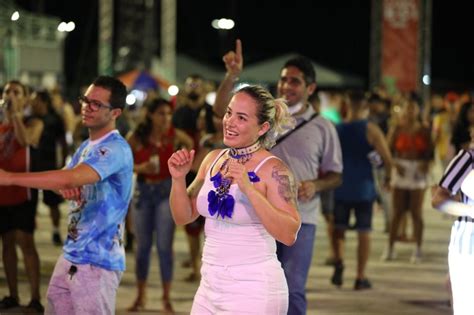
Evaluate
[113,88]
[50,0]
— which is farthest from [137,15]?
[50,0]

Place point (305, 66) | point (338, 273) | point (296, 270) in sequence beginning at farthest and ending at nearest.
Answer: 1. point (338, 273)
2. point (305, 66)
3. point (296, 270)

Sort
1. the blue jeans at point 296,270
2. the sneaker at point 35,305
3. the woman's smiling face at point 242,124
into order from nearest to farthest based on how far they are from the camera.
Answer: the woman's smiling face at point 242,124
the blue jeans at point 296,270
the sneaker at point 35,305

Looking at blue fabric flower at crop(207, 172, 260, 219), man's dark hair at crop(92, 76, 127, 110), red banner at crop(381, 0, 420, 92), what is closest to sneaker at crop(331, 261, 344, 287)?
man's dark hair at crop(92, 76, 127, 110)

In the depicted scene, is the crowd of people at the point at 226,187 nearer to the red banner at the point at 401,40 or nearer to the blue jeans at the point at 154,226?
the blue jeans at the point at 154,226

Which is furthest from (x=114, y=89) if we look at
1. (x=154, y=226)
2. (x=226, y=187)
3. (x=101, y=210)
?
(x=154, y=226)

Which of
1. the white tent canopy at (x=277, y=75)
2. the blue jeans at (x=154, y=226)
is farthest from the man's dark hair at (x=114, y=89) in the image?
the white tent canopy at (x=277, y=75)

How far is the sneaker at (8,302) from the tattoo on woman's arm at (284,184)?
16.3 ft

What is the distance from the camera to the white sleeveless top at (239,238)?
5062 millimetres

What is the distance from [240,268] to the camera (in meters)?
5.05

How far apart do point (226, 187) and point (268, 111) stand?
0.45m

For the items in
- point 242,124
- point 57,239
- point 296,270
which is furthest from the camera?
point 57,239

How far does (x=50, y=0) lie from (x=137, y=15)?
127 ft

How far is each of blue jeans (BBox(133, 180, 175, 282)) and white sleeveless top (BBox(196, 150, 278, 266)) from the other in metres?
4.22

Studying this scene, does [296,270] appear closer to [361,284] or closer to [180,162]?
[180,162]
